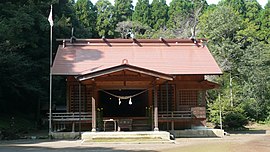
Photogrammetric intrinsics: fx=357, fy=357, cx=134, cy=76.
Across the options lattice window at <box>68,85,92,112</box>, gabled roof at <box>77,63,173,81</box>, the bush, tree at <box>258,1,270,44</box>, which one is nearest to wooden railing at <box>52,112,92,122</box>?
lattice window at <box>68,85,92,112</box>

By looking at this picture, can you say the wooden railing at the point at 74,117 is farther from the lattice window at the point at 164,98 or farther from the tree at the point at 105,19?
the tree at the point at 105,19

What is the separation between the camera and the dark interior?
70.8 ft

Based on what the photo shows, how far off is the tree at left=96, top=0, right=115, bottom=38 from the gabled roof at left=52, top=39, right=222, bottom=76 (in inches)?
1053

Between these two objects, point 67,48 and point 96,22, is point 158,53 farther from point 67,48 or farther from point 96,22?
point 96,22

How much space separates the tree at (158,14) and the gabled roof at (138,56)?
1357 inches

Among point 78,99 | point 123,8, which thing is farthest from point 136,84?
point 123,8

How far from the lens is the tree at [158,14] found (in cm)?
5822

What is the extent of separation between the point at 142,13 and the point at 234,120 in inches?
1589

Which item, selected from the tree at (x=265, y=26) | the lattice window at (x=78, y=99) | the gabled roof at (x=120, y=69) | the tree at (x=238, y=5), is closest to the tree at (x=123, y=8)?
the tree at (x=238, y=5)

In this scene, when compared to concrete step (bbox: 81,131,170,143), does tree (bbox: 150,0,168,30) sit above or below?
above

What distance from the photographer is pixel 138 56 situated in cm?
2250

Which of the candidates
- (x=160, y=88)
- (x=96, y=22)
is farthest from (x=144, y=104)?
(x=96, y=22)

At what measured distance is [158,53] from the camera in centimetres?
2289

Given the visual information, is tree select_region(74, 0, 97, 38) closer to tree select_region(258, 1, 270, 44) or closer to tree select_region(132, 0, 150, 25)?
tree select_region(132, 0, 150, 25)
